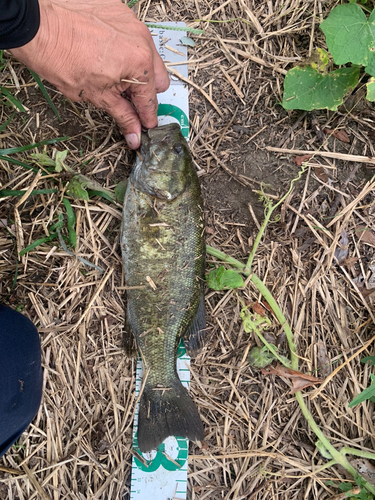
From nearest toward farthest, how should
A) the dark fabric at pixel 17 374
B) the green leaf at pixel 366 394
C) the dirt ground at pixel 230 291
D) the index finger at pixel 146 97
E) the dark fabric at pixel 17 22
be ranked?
the dark fabric at pixel 17 22, the dark fabric at pixel 17 374, the index finger at pixel 146 97, the green leaf at pixel 366 394, the dirt ground at pixel 230 291

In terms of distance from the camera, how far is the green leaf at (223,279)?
107 inches

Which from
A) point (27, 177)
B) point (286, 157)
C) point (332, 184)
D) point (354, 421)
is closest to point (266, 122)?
point (286, 157)

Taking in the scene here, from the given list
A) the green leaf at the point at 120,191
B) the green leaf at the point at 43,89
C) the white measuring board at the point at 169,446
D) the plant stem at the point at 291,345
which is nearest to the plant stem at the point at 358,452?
the plant stem at the point at 291,345

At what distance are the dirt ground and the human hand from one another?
535mm

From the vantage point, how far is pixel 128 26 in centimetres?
238

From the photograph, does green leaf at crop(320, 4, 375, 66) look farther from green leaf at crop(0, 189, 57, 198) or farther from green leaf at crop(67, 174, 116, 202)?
green leaf at crop(0, 189, 57, 198)

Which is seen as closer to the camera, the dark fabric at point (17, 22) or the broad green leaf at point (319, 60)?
the dark fabric at point (17, 22)

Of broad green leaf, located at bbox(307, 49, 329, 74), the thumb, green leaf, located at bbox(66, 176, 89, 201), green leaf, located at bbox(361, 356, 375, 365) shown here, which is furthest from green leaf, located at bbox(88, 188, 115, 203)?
green leaf, located at bbox(361, 356, 375, 365)

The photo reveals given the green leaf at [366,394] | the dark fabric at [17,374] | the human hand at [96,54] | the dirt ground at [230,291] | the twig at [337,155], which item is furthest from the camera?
the twig at [337,155]

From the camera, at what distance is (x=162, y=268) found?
2682mm

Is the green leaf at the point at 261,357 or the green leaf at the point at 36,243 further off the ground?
the green leaf at the point at 36,243

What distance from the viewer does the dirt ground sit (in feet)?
9.28

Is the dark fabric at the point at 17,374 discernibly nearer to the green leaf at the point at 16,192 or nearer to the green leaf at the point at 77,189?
the green leaf at the point at 16,192

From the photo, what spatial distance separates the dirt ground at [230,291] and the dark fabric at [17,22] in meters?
0.88
